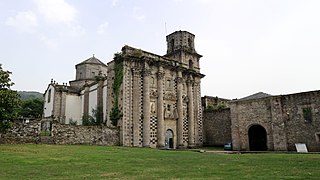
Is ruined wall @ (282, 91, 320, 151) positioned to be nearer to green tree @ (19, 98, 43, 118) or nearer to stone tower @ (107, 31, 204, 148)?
stone tower @ (107, 31, 204, 148)

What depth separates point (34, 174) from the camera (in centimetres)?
945

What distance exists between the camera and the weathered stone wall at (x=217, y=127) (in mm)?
37344

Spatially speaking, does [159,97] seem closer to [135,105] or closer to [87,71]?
[135,105]

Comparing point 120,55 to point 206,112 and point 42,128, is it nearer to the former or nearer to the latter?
point 42,128

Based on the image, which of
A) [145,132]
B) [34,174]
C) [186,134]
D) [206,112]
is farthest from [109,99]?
[34,174]

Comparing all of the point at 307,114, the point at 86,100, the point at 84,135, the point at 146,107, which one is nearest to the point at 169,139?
the point at 146,107

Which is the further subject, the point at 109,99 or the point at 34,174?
the point at 109,99

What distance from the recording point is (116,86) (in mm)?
31625

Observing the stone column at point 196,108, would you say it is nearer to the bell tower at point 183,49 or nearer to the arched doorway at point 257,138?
the bell tower at point 183,49

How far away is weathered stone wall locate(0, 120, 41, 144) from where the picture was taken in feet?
76.5

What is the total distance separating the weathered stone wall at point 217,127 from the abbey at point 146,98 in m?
1.83

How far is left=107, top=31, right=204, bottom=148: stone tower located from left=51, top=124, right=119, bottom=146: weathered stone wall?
1175 mm

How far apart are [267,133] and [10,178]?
26.0 meters

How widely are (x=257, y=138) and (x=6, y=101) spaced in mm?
25626
